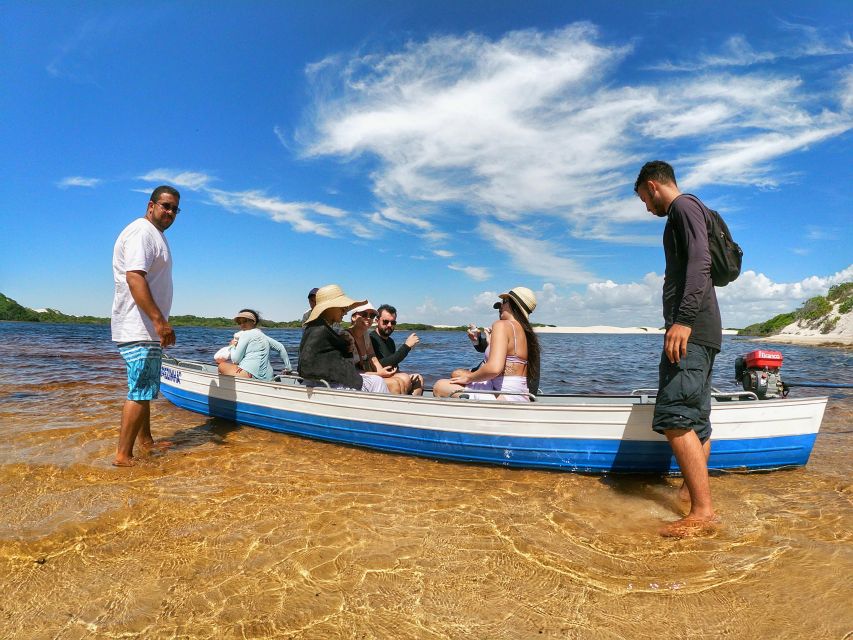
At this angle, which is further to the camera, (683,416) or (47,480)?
(47,480)

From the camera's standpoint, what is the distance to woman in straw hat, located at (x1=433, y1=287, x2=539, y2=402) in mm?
5328

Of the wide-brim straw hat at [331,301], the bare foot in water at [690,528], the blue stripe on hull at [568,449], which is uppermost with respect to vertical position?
the wide-brim straw hat at [331,301]

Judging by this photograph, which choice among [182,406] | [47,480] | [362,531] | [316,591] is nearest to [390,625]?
[316,591]

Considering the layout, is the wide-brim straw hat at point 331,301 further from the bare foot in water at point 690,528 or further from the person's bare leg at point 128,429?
the bare foot in water at point 690,528

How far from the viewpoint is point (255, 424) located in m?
7.28

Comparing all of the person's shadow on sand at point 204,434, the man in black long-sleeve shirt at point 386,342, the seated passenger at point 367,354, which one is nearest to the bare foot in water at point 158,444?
the person's shadow on sand at point 204,434

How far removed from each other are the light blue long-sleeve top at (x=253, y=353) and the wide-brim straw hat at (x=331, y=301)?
1.95m

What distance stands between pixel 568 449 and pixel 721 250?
8.72 feet

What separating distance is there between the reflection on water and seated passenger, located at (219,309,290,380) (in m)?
2.21

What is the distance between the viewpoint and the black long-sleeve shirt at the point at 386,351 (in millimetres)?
7443

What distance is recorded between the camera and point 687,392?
3594 mm

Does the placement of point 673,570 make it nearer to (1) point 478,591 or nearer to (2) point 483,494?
(1) point 478,591

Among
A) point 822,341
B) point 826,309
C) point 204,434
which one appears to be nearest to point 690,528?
point 204,434

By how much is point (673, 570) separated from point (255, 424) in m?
6.15
